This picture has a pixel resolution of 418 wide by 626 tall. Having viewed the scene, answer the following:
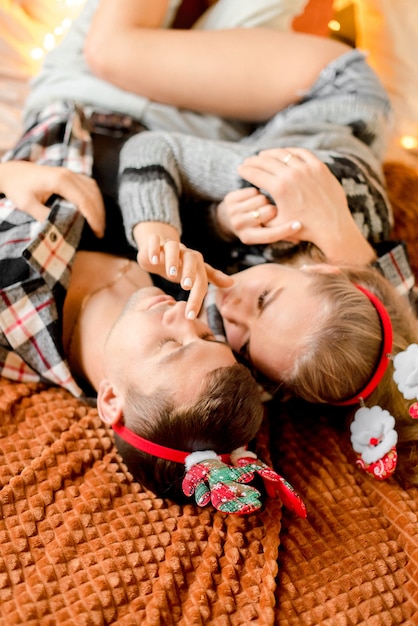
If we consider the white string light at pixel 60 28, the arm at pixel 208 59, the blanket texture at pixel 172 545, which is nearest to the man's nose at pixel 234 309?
the blanket texture at pixel 172 545

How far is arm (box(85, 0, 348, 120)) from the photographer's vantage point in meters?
1.22

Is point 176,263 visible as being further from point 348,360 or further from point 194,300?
point 348,360

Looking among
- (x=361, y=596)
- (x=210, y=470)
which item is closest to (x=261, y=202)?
(x=210, y=470)

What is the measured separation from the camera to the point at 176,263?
2.90ft

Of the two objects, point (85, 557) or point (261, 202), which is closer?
point (85, 557)

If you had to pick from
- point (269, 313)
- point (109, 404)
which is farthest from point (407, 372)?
point (109, 404)

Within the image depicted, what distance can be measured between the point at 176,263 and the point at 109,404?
0.82ft

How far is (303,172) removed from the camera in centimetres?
103

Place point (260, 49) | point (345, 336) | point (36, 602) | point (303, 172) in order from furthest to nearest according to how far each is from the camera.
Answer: point (260, 49), point (303, 172), point (345, 336), point (36, 602)

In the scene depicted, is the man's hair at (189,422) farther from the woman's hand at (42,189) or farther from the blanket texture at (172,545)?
the woman's hand at (42,189)

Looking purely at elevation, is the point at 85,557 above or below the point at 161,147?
below

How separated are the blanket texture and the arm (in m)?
0.77

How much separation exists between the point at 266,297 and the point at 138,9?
77 centimetres

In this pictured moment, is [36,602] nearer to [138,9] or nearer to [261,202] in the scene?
[261,202]
